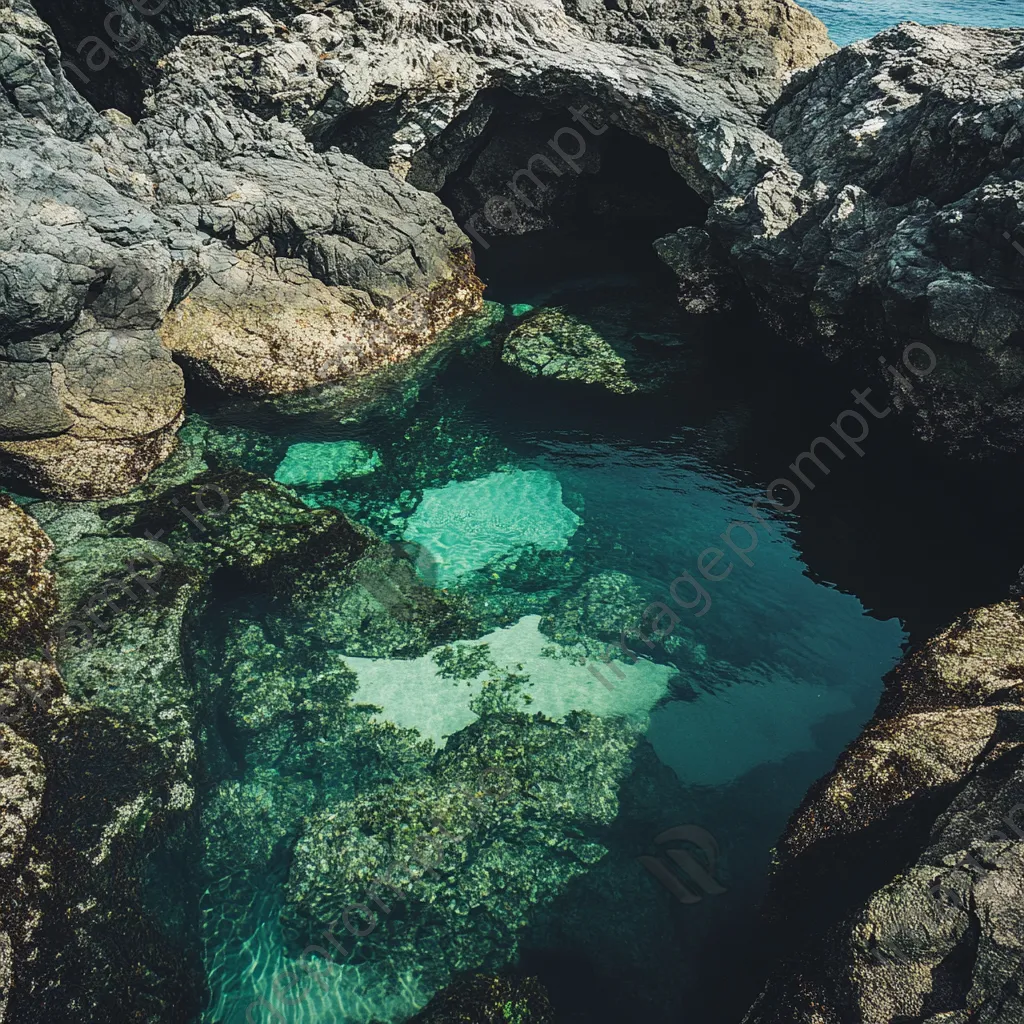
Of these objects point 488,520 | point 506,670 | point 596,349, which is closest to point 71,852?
point 506,670

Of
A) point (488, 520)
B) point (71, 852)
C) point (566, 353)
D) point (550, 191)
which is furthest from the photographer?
point (550, 191)

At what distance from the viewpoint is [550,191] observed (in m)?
25.7

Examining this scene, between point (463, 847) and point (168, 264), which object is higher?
point (168, 264)

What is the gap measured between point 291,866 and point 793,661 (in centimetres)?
780

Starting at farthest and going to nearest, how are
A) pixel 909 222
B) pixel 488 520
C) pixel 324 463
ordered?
pixel 324 463, pixel 909 222, pixel 488 520

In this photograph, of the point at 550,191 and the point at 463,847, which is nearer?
the point at 463,847

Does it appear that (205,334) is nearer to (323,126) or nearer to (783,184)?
(323,126)

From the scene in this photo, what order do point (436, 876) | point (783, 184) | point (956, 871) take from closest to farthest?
1. point (956, 871)
2. point (436, 876)
3. point (783, 184)

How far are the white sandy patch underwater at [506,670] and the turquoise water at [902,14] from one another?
34296 millimetres

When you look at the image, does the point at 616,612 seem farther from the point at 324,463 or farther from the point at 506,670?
the point at 324,463

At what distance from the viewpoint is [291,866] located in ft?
30.5

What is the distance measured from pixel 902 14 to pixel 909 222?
31596mm

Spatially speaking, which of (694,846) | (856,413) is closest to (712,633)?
(694,846)

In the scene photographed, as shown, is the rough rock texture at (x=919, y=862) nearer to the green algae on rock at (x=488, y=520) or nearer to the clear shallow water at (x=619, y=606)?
the clear shallow water at (x=619, y=606)
